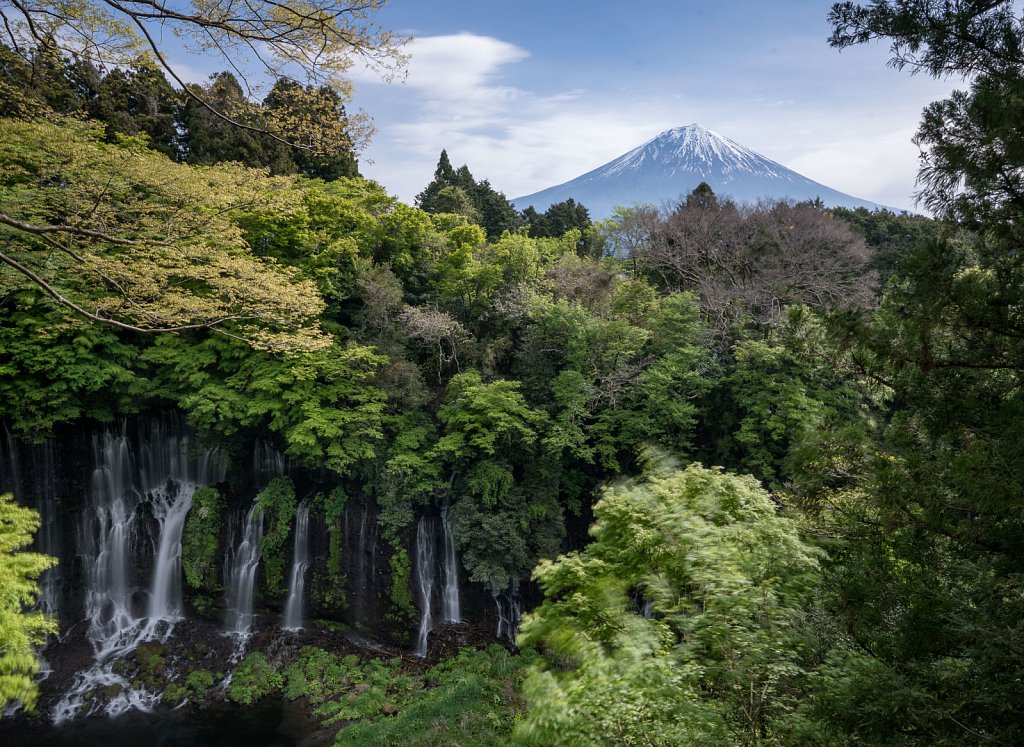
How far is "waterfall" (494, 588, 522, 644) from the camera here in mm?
14113

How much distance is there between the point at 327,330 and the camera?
564 inches

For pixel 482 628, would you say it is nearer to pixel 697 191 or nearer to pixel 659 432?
pixel 659 432

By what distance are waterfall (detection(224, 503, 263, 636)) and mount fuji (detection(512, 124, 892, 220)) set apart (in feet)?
172

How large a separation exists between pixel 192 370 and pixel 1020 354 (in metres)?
14.9

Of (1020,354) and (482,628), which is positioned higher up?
(1020,354)

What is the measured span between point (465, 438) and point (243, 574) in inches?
275

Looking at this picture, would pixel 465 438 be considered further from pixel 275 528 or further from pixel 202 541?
pixel 202 541

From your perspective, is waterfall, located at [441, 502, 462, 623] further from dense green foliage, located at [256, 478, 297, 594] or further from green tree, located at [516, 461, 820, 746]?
green tree, located at [516, 461, 820, 746]

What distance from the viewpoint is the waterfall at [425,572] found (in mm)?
13945

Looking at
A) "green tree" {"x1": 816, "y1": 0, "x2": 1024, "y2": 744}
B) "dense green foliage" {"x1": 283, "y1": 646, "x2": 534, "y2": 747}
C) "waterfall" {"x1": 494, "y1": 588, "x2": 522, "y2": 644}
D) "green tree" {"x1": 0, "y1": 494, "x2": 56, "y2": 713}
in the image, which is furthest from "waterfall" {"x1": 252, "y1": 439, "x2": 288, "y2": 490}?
"green tree" {"x1": 816, "y1": 0, "x2": 1024, "y2": 744}

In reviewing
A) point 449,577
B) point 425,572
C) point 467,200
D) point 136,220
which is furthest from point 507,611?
point 467,200

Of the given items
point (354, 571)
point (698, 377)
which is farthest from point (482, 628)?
point (698, 377)

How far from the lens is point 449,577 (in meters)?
14.4

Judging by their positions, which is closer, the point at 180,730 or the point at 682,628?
the point at 682,628
